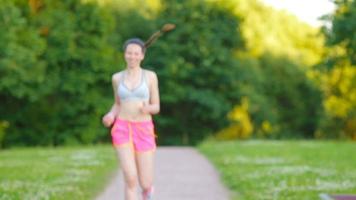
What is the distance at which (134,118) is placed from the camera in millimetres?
9602

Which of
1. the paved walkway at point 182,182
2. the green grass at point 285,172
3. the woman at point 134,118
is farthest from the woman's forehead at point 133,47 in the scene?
the paved walkway at point 182,182

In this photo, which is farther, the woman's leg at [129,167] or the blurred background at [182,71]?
the blurred background at [182,71]

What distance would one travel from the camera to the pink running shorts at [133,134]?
953 cm

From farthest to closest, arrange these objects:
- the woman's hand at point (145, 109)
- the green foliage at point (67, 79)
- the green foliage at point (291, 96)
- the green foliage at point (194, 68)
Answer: the green foliage at point (291, 96) < the green foliage at point (194, 68) < the green foliage at point (67, 79) < the woman's hand at point (145, 109)

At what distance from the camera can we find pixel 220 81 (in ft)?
159

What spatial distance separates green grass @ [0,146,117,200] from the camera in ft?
45.5

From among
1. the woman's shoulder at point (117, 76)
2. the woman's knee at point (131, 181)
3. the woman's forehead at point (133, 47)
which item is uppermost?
the woman's forehead at point (133, 47)

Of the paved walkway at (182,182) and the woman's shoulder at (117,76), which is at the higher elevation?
the woman's shoulder at (117,76)

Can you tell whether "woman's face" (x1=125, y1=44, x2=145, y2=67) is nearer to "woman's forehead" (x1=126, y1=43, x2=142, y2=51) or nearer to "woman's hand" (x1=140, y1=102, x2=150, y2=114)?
"woman's forehead" (x1=126, y1=43, x2=142, y2=51)

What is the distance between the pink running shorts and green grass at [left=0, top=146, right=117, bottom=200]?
151 inches

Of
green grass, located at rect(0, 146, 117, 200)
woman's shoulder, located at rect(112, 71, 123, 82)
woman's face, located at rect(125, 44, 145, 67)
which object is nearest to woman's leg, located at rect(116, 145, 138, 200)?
woman's shoulder, located at rect(112, 71, 123, 82)

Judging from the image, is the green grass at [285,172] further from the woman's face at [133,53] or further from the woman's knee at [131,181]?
the woman's face at [133,53]

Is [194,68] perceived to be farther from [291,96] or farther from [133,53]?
[133,53]

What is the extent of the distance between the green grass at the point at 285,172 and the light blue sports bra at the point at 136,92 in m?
4.10
